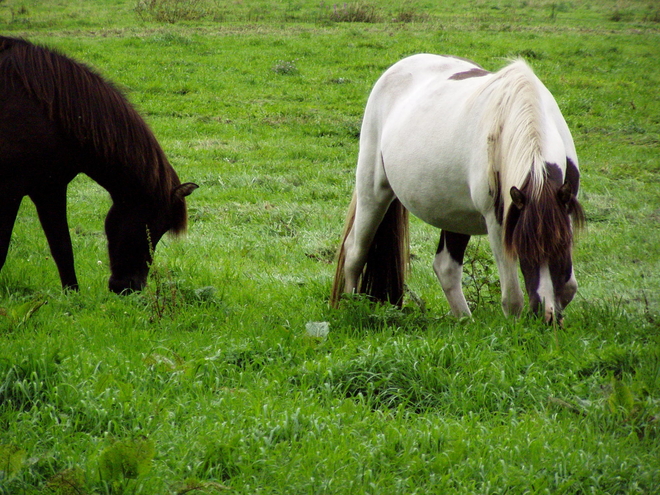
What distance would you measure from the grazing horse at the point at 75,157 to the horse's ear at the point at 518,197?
7.40 feet

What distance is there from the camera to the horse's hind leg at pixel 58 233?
4879 mm

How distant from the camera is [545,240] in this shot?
10.8 ft

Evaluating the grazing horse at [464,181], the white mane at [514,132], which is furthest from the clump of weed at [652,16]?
the white mane at [514,132]

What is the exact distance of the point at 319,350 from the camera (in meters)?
3.66

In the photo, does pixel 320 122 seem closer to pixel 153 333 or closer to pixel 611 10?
pixel 153 333

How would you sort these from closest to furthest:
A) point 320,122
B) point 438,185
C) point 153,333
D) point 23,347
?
1. point 23,347
2. point 153,333
3. point 438,185
4. point 320,122

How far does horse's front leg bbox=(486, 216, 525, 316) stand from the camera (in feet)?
12.2

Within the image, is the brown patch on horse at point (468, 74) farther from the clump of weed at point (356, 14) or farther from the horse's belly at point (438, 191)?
the clump of weed at point (356, 14)

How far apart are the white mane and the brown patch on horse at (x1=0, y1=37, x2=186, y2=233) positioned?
2.44m

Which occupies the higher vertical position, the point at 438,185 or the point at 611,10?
the point at 611,10

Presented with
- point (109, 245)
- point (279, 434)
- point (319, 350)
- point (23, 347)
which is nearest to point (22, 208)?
point (109, 245)

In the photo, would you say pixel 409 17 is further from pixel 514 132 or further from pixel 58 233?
pixel 514 132

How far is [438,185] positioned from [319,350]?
1334 millimetres

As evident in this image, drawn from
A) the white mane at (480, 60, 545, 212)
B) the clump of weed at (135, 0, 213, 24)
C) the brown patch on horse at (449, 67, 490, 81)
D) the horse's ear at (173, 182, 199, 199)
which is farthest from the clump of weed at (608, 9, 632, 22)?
the horse's ear at (173, 182, 199, 199)
